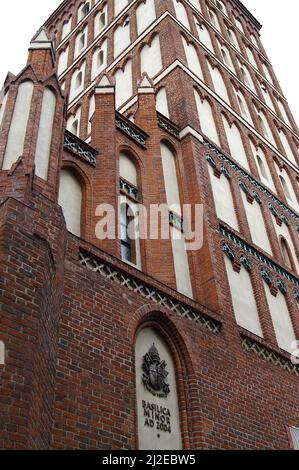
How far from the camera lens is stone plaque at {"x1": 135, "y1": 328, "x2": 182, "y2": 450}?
694cm

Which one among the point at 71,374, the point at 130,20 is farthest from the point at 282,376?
the point at 130,20

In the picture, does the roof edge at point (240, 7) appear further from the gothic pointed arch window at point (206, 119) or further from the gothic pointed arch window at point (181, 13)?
the gothic pointed arch window at point (206, 119)

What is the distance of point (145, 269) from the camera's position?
8.78 metres

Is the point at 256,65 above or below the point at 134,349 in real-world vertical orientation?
above

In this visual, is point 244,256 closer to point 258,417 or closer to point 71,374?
point 258,417

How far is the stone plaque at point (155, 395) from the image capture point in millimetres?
6938

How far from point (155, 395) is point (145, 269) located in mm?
2201

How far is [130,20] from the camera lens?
58.9 ft

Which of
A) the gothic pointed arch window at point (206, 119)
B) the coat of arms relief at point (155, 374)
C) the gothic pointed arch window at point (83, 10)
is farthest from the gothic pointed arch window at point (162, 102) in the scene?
the gothic pointed arch window at point (83, 10)

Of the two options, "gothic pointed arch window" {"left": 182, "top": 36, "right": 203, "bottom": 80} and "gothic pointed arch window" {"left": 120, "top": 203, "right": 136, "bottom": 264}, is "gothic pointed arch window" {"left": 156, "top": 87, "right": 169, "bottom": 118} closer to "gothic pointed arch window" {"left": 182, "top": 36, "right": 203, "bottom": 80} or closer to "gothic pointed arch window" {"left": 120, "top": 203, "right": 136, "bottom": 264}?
"gothic pointed arch window" {"left": 182, "top": 36, "right": 203, "bottom": 80}

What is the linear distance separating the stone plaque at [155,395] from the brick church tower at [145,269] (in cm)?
2

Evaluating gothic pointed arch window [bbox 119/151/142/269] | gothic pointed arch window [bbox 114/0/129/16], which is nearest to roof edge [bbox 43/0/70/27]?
gothic pointed arch window [bbox 114/0/129/16]

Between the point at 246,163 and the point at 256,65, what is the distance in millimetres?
8493
